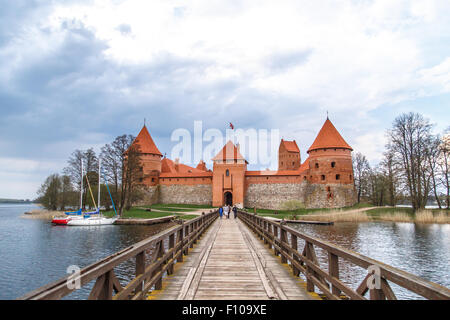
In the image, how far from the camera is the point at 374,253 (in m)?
13.3

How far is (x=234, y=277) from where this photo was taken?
15.8 feet

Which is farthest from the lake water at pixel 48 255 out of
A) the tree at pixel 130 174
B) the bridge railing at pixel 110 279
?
the tree at pixel 130 174

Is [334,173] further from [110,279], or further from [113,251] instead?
[110,279]

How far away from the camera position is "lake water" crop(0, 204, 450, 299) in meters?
9.50

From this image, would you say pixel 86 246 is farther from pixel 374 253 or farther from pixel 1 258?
pixel 374 253

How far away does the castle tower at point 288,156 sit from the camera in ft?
195

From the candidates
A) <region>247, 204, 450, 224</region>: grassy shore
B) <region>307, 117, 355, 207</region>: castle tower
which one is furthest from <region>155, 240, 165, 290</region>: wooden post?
<region>307, 117, 355, 207</region>: castle tower

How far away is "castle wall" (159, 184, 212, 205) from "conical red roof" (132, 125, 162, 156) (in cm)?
547

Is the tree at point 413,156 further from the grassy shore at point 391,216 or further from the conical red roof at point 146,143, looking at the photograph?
the conical red roof at point 146,143

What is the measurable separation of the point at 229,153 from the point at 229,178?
3.43 metres

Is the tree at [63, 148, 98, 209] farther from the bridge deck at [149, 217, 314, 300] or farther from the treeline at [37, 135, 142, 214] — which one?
the bridge deck at [149, 217, 314, 300]

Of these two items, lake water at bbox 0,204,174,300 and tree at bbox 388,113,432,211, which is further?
tree at bbox 388,113,432,211

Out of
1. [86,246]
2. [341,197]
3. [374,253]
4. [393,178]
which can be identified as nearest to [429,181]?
[393,178]
